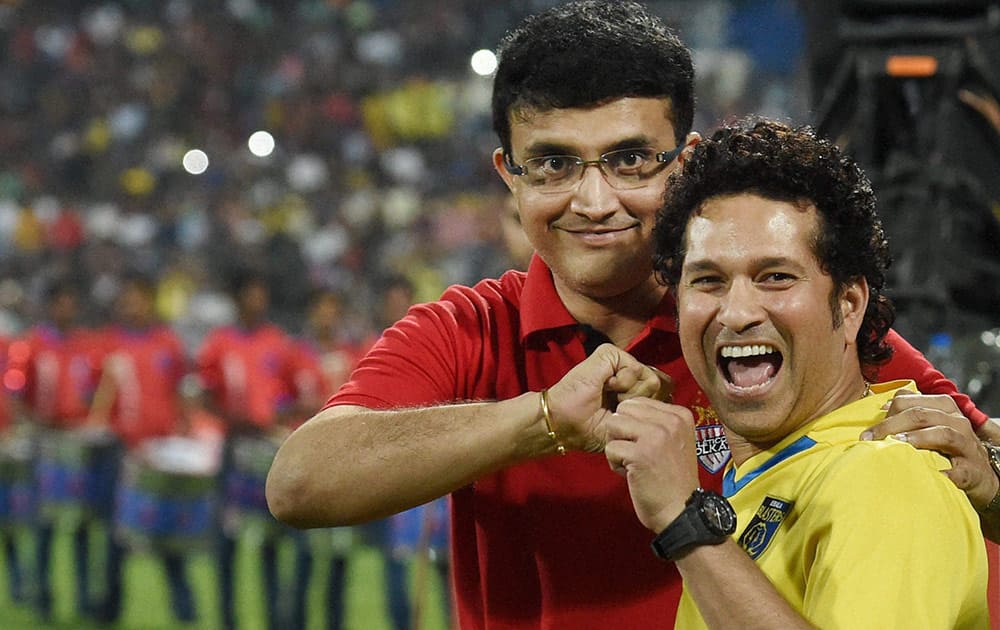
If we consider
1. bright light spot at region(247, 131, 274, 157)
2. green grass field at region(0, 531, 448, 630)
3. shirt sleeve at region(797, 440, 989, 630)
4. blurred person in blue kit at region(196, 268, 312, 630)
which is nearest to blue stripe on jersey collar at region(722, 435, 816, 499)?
shirt sleeve at region(797, 440, 989, 630)

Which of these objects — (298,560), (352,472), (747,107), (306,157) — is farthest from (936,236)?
(306,157)

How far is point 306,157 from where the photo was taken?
21219 millimetres

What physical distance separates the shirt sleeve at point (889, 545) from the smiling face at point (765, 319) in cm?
21

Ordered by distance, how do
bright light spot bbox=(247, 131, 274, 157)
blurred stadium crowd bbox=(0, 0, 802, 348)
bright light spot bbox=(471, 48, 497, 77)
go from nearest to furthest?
blurred stadium crowd bbox=(0, 0, 802, 348) < bright light spot bbox=(471, 48, 497, 77) < bright light spot bbox=(247, 131, 274, 157)

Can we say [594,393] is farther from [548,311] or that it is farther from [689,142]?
[689,142]

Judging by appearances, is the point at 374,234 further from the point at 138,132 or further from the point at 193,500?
the point at 193,500

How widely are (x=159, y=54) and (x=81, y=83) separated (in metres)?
1.30

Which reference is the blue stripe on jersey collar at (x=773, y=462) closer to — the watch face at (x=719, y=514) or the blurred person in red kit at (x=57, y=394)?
the watch face at (x=719, y=514)

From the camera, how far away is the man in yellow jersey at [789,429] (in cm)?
185

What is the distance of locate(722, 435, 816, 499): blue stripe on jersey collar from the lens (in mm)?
2107

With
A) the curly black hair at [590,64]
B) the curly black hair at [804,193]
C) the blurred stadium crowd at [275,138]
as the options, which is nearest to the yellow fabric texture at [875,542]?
the curly black hair at [804,193]

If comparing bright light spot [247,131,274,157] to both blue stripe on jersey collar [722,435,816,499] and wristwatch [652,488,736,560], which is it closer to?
blue stripe on jersey collar [722,435,816,499]

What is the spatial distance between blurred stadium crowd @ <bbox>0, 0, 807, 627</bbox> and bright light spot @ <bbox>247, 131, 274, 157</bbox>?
14 centimetres

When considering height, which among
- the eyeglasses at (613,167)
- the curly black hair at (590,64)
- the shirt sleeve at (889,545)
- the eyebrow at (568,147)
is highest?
the curly black hair at (590,64)
